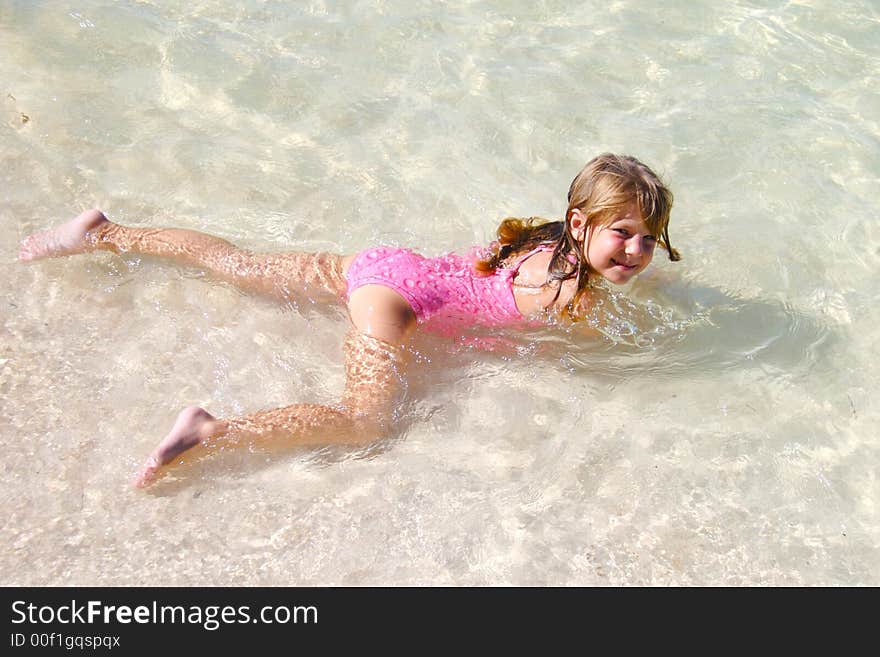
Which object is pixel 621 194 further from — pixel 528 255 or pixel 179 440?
pixel 179 440

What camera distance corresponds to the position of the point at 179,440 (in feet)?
9.33

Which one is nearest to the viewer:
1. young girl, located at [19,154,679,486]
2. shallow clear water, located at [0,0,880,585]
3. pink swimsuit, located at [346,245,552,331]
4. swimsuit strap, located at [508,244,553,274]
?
shallow clear water, located at [0,0,880,585]

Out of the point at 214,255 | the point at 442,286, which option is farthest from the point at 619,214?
the point at 214,255

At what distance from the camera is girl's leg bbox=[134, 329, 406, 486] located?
2861mm

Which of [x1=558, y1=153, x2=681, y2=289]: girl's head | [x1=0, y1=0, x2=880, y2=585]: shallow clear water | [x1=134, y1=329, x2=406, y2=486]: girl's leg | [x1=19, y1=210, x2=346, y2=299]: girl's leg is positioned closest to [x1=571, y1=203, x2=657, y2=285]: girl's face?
[x1=558, y1=153, x2=681, y2=289]: girl's head

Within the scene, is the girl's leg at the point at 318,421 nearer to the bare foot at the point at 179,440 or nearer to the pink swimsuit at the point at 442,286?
the bare foot at the point at 179,440

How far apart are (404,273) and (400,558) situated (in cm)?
120

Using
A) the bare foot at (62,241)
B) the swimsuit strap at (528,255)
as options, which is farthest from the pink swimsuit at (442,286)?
the bare foot at (62,241)

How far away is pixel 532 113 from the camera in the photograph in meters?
4.59

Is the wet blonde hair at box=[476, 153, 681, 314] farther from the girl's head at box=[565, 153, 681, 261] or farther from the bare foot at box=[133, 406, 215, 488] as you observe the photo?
the bare foot at box=[133, 406, 215, 488]

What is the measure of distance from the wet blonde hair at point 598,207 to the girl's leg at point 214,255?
685 millimetres

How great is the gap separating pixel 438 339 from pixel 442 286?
A: 217 mm

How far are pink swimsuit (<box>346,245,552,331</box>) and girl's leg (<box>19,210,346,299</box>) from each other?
0.16 meters
